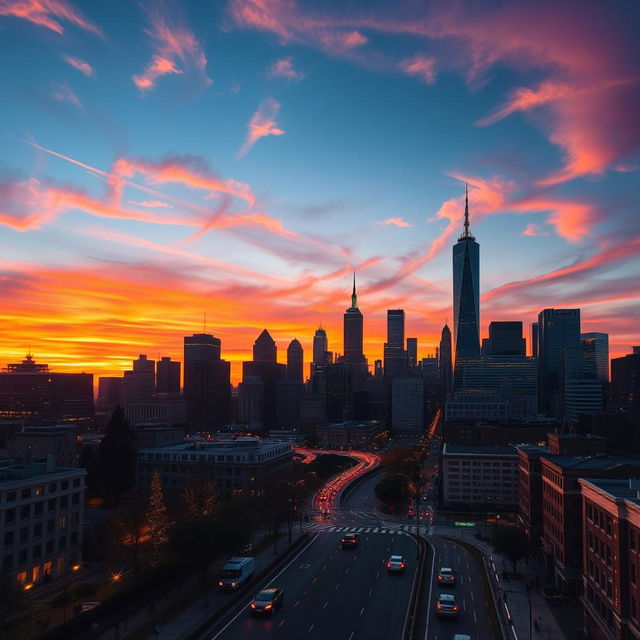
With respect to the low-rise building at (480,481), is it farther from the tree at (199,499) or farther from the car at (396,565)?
the car at (396,565)

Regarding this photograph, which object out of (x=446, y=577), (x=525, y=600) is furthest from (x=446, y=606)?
(x=525, y=600)

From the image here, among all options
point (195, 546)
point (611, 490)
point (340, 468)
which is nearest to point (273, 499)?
point (195, 546)

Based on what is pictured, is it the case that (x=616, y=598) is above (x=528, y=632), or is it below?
above

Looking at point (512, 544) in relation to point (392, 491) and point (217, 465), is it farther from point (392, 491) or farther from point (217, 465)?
point (217, 465)

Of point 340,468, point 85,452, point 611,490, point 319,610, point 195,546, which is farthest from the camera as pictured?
point 340,468

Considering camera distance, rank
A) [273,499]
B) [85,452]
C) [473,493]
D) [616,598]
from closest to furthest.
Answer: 1. [616,598]
2. [273,499]
3. [85,452]
4. [473,493]

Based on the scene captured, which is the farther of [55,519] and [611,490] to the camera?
[55,519]

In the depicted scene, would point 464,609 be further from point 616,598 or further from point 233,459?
point 233,459
